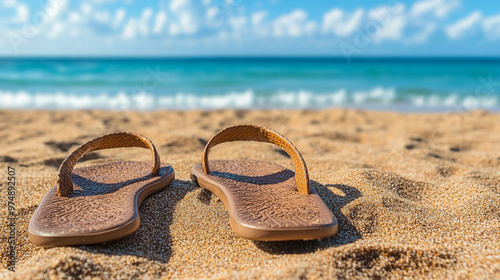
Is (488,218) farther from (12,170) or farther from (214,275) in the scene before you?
(12,170)

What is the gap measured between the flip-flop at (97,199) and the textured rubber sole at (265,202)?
0.42 m

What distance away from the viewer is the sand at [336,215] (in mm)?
1642

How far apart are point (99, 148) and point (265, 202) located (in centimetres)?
124

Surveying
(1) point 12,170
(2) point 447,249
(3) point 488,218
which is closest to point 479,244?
(2) point 447,249

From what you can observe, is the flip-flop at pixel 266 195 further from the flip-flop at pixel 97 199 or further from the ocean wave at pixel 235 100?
the ocean wave at pixel 235 100

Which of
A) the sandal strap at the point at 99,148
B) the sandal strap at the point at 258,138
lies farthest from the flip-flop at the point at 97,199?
the sandal strap at the point at 258,138

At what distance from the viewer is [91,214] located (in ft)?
6.09

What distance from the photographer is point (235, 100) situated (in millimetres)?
11188

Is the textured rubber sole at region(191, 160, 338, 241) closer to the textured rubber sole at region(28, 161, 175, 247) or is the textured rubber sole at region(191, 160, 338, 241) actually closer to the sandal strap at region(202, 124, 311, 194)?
the sandal strap at region(202, 124, 311, 194)

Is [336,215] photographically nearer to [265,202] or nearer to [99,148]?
[265,202]

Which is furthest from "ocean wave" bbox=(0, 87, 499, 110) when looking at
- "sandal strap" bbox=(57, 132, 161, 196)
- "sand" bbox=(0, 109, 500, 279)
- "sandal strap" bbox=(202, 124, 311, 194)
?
"sandal strap" bbox=(202, 124, 311, 194)

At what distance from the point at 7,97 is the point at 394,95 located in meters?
12.9

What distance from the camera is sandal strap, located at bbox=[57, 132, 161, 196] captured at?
209cm

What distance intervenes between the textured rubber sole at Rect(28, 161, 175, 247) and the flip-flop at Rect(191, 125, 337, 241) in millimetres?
415
